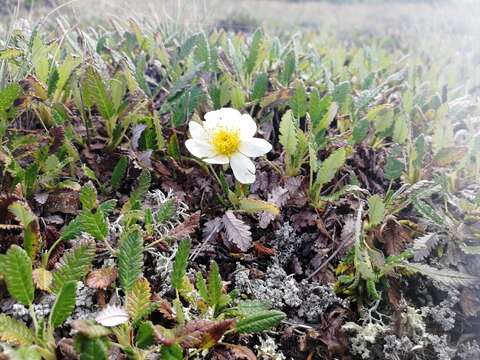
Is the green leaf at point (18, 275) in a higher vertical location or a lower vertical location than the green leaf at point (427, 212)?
higher

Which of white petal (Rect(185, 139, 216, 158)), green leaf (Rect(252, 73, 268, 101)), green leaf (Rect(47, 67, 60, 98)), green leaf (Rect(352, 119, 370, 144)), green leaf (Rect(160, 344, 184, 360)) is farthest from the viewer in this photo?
green leaf (Rect(252, 73, 268, 101))

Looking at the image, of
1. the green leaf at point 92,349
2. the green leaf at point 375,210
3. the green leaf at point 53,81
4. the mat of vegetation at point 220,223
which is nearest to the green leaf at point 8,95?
the mat of vegetation at point 220,223

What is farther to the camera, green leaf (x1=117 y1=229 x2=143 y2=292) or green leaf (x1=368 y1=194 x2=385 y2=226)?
green leaf (x1=368 y1=194 x2=385 y2=226)

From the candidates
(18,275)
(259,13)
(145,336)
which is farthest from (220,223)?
(259,13)

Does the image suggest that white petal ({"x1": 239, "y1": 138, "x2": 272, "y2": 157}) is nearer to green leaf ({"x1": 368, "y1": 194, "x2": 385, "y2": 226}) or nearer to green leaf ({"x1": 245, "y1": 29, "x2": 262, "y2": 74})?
green leaf ({"x1": 368, "y1": 194, "x2": 385, "y2": 226})

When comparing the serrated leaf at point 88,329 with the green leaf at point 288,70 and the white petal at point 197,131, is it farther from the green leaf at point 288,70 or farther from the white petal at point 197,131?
the green leaf at point 288,70

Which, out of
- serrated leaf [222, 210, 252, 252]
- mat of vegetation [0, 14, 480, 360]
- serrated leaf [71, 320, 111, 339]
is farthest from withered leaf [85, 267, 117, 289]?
serrated leaf [222, 210, 252, 252]
